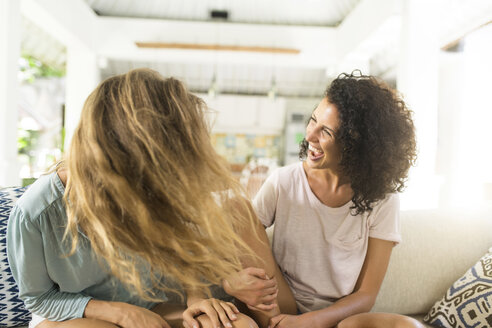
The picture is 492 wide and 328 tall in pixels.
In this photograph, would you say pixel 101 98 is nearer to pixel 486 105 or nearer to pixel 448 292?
pixel 448 292

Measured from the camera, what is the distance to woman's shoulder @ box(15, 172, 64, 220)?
3.48ft

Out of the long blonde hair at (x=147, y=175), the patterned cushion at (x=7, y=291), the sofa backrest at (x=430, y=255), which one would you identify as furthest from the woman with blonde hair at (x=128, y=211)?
the sofa backrest at (x=430, y=255)

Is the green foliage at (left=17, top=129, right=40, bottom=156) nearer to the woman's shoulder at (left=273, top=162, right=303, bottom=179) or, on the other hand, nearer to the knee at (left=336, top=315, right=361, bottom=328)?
the woman's shoulder at (left=273, top=162, right=303, bottom=179)

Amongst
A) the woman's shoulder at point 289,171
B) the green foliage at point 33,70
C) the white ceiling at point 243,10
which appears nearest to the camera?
the woman's shoulder at point 289,171

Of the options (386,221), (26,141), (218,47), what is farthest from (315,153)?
(26,141)

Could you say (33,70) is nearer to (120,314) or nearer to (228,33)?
(228,33)

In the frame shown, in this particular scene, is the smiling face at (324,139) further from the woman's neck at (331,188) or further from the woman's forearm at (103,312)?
the woman's forearm at (103,312)

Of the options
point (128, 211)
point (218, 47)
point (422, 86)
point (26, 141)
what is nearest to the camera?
point (128, 211)

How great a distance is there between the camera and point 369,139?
55.2 inches

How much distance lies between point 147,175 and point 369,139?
0.83 m

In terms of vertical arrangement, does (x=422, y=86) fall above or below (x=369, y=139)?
above

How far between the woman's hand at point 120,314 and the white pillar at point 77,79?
6284 millimetres

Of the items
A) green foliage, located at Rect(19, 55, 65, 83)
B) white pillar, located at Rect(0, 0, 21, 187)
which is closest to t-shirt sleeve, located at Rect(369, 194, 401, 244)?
white pillar, located at Rect(0, 0, 21, 187)

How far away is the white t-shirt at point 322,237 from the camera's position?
4.77 feet
